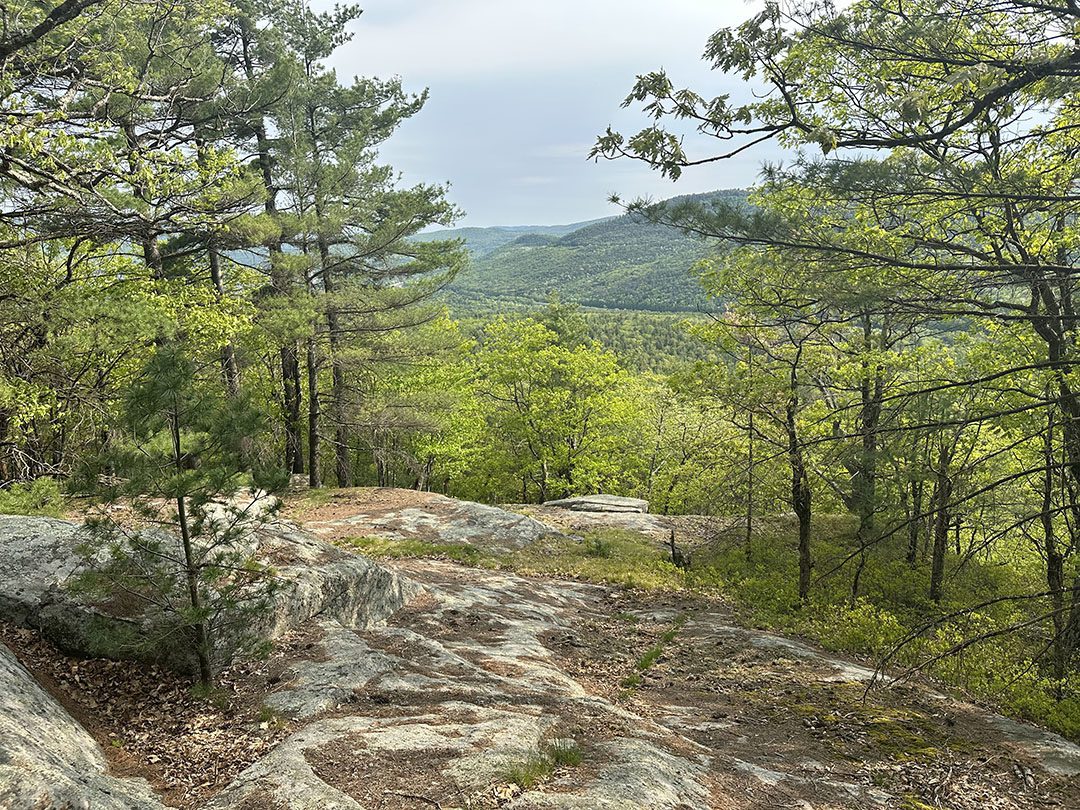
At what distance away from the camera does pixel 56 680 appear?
211 inches

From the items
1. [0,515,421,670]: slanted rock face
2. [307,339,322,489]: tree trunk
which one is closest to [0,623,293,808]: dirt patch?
[0,515,421,670]: slanted rock face

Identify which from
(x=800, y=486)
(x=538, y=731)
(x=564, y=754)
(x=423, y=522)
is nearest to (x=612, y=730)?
(x=538, y=731)

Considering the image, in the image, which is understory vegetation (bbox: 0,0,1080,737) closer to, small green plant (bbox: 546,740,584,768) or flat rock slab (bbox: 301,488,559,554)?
flat rock slab (bbox: 301,488,559,554)

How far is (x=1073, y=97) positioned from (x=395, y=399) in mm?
17540

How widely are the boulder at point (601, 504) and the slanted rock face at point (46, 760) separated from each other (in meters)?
18.0

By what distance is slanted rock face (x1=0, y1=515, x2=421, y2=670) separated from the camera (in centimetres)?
583

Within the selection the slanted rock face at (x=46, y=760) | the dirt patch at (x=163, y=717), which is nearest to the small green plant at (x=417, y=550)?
the dirt patch at (x=163, y=717)

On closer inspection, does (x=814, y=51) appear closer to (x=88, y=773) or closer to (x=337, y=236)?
(x=88, y=773)

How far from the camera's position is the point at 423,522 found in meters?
16.3

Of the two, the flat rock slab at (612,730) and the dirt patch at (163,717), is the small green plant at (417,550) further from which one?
the dirt patch at (163,717)

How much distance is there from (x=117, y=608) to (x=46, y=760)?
9.90ft

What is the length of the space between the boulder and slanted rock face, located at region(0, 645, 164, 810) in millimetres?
17956

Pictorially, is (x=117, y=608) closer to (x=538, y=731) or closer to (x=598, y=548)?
(x=538, y=731)

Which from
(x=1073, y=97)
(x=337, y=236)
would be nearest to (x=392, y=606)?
(x=1073, y=97)
